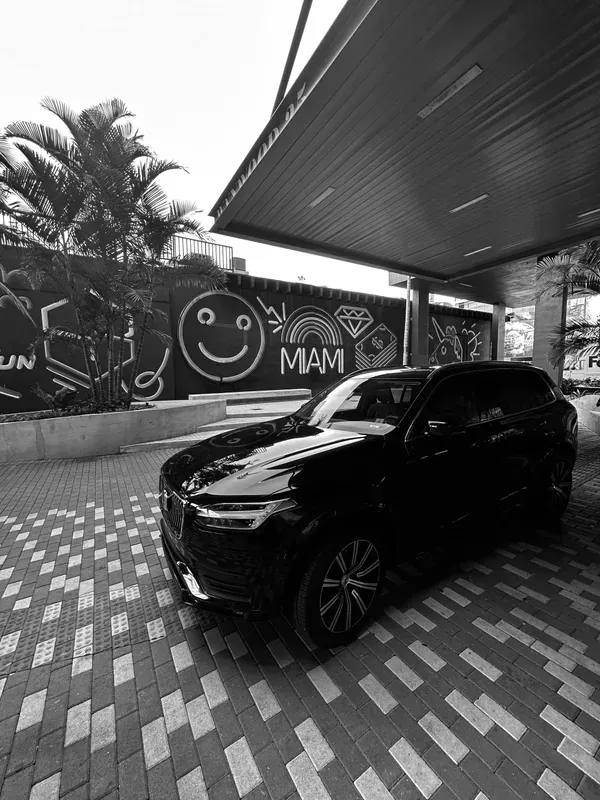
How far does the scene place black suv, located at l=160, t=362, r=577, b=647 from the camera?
1.87 meters

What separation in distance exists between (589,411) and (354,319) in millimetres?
9313

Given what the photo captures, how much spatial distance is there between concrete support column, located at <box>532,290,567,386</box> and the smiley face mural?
913 cm

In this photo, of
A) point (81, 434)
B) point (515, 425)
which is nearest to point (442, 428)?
point (515, 425)

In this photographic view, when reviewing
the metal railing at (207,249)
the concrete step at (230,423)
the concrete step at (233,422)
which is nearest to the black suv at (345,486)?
the concrete step at (230,423)

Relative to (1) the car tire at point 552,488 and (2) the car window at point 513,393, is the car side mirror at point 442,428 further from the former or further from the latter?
(1) the car tire at point 552,488

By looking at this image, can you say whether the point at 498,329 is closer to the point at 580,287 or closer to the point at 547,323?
the point at 547,323

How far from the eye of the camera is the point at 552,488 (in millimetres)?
3531

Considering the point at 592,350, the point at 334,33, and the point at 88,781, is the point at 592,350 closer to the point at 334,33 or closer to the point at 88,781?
the point at 334,33

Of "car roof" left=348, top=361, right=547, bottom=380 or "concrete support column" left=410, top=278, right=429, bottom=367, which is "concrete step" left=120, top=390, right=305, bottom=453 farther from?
"concrete support column" left=410, top=278, right=429, bottom=367

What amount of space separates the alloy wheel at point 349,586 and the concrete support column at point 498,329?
22.1 metres

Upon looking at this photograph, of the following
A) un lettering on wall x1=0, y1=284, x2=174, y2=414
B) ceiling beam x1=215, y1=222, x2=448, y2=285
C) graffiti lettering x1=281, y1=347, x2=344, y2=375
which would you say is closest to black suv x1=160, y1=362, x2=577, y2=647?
ceiling beam x1=215, y1=222, x2=448, y2=285

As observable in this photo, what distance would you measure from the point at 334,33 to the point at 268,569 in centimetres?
539

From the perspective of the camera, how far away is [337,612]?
80.9 inches

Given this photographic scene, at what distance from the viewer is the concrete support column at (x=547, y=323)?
1047 cm
